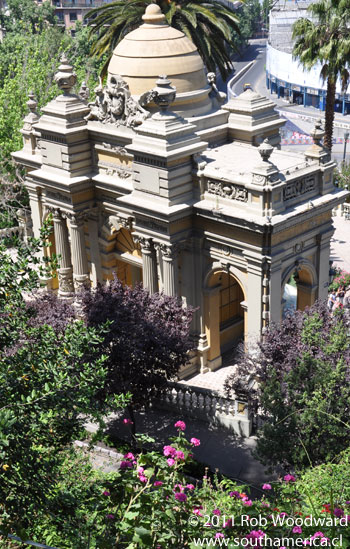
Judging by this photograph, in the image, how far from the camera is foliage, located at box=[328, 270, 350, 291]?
111ft

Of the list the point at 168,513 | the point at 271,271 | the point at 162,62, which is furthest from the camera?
the point at 162,62

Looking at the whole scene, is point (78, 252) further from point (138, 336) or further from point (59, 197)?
point (138, 336)

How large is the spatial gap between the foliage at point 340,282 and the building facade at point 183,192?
6.17 metres

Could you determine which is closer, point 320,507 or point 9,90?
point 320,507

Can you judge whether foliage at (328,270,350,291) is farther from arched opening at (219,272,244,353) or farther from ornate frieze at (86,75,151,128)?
ornate frieze at (86,75,151,128)

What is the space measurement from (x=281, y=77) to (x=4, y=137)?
58955 millimetres

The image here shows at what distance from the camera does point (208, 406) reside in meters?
24.2

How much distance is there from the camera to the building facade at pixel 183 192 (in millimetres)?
23766

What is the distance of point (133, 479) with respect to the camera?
1348 cm

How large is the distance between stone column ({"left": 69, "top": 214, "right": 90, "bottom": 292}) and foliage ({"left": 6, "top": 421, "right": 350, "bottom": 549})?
51.4 ft

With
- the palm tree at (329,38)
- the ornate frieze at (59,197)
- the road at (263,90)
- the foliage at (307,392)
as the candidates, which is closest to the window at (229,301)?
the ornate frieze at (59,197)

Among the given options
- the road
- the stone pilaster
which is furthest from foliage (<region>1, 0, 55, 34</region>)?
the stone pilaster

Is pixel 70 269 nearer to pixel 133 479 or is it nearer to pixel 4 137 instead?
pixel 4 137

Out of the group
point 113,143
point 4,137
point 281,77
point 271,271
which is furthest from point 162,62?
point 281,77
